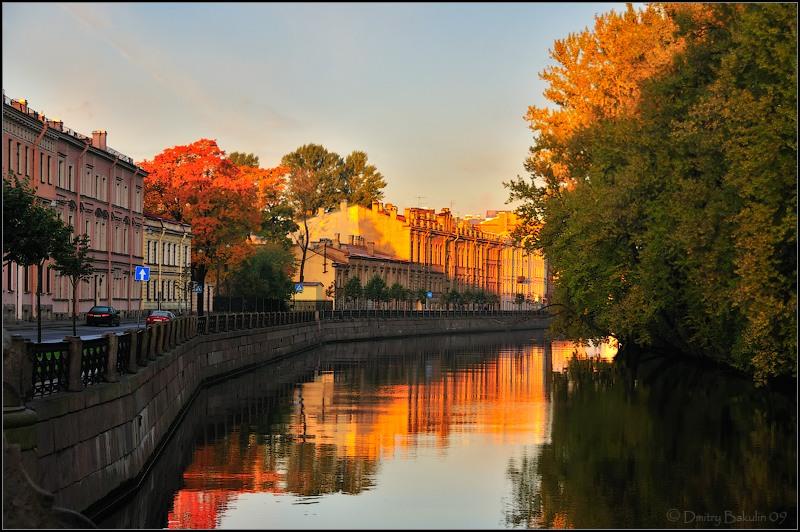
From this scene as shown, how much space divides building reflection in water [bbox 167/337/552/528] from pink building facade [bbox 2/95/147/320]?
1519 centimetres

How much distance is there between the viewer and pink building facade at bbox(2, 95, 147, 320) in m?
62.3

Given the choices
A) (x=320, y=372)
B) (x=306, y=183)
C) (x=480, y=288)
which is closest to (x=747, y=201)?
(x=320, y=372)

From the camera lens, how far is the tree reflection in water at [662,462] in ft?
77.1

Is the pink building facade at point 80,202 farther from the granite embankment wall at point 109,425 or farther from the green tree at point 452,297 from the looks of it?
the green tree at point 452,297

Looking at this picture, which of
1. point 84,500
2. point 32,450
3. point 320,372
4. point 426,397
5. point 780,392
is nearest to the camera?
point 32,450

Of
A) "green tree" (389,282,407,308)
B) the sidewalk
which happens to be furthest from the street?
"green tree" (389,282,407,308)

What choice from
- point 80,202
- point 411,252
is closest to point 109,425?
point 80,202

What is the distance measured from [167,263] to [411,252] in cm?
5923

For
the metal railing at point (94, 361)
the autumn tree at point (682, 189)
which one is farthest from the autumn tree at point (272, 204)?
the metal railing at point (94, 361)

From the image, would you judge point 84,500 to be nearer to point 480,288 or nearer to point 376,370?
point 376,370

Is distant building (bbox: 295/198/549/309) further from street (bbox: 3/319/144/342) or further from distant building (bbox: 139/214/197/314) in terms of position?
street (bbox: 3/319/144/342)

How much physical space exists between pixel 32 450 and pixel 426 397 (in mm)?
33495

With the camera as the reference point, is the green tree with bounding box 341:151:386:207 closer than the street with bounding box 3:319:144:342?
No

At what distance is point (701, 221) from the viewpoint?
130ft
